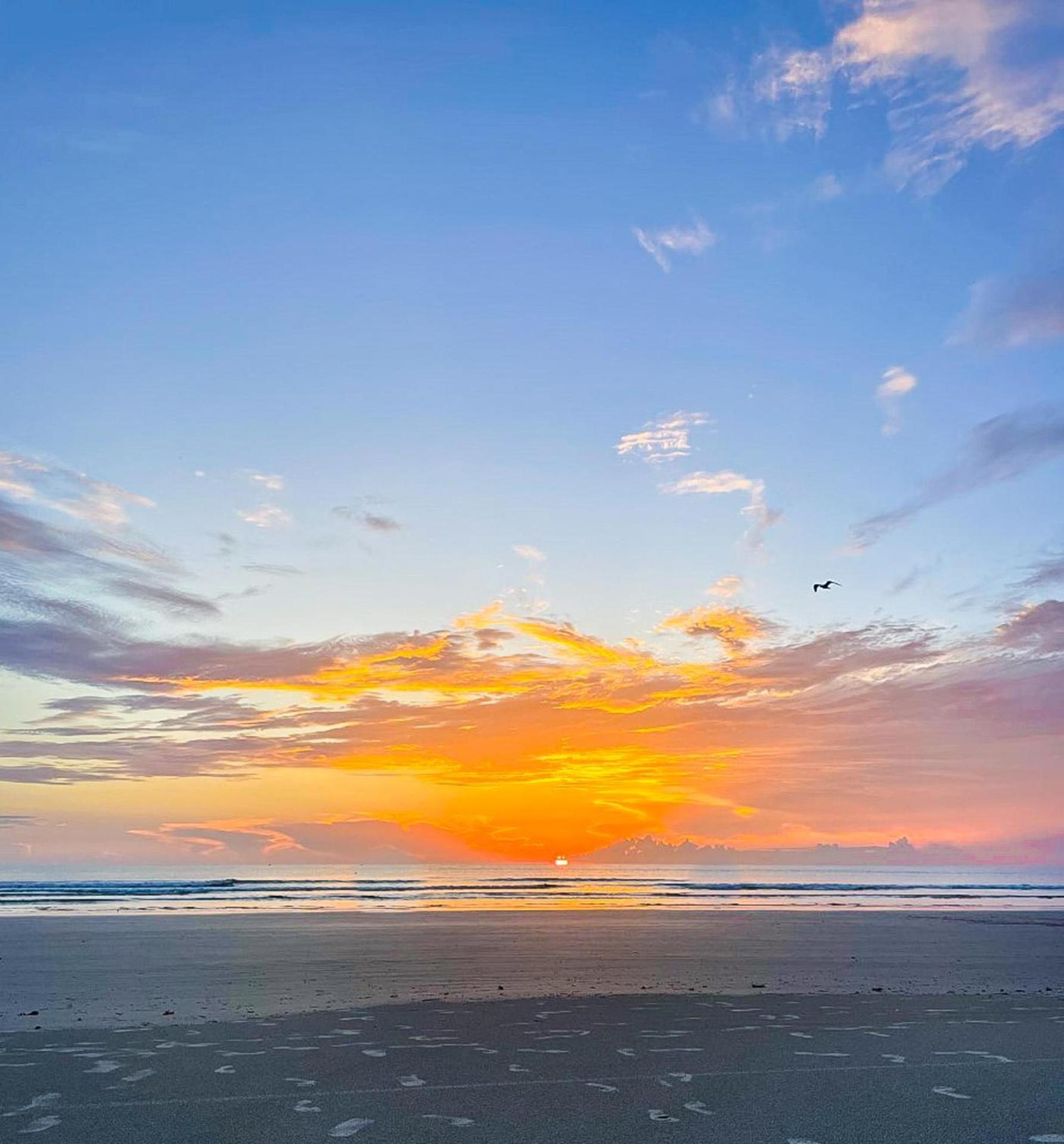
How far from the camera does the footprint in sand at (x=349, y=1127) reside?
837 centimetres

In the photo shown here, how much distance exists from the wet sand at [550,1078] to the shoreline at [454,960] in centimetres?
276

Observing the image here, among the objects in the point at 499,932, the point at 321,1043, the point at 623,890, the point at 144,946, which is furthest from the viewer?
the point at 623,890

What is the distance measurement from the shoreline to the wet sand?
276 centimetres

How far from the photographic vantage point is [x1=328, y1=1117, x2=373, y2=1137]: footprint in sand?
8.37m

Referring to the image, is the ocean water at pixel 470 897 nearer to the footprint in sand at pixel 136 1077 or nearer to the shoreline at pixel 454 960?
the shoreline at pixel 454 960

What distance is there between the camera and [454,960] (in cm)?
2414

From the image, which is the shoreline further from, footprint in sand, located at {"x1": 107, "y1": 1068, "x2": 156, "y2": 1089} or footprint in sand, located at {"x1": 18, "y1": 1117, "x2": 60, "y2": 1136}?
footprint in sand, located at {"x1": 18, "y1": 1117, "x2": 60, "y2": 1136}

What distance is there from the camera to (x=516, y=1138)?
834cm

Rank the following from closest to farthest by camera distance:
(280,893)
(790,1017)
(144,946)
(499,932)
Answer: (790,1017) < (144,946) < (499,932) < (280,893)

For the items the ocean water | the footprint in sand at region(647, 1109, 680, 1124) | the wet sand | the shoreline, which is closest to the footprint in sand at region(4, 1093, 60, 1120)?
the wet sand

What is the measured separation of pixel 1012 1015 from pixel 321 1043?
11.2 m

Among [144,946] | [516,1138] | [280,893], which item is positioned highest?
[280,893]

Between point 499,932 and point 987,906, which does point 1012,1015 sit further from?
point 987,906

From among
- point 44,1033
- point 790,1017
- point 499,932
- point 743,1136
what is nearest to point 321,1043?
point 44,1033
